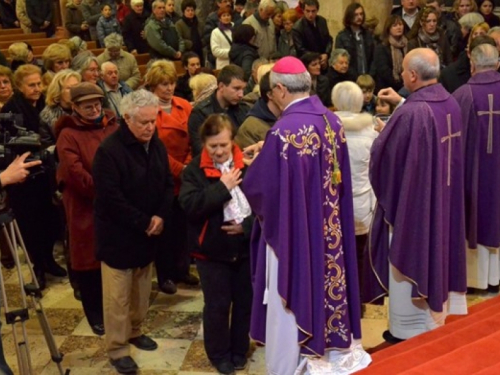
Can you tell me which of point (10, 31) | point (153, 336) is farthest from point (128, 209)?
point (10, 31)

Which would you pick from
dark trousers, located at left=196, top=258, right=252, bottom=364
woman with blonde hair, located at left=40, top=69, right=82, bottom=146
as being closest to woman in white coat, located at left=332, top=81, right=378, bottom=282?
dark trousers, located at left=196, top=258, right=252, bottom=364

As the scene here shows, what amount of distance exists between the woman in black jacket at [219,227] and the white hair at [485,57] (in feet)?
5.46

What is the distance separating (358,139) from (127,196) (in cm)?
130

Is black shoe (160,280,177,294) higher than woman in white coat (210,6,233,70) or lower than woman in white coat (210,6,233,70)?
lower

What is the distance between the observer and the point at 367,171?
424cm

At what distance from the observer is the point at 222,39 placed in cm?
793

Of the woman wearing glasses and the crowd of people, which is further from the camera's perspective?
the woman wearing glasses

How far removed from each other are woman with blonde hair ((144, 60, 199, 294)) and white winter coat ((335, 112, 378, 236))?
3.79ft

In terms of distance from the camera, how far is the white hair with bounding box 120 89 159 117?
12.4 ft

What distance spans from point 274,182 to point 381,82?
406 cm

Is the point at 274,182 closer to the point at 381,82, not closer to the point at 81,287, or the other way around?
the point at 81,287

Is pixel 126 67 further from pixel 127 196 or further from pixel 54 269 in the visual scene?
pixel 127 196

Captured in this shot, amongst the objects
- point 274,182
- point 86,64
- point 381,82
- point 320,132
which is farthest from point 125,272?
point 381,82

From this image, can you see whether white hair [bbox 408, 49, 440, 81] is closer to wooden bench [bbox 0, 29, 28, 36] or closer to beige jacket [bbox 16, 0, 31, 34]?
beige jacket [bbox 16, 0, 31, 34]
